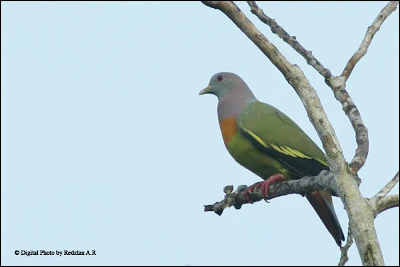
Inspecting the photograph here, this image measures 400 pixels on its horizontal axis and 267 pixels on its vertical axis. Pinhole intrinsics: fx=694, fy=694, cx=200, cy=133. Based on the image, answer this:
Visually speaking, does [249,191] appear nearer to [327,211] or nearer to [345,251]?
[327,211]

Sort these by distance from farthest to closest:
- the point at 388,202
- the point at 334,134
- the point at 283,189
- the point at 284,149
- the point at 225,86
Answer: the point at 225,86 → the point at 284,149 → the point at 283,189 → the point at 334,134 → the point at 388,202

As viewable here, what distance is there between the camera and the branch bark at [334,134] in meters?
3.88

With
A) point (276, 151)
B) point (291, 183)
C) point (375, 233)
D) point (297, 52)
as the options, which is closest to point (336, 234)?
point (276, 151)

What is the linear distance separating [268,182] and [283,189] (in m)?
1.24

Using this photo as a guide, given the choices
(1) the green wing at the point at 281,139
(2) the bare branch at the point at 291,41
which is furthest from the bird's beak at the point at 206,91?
(2) the bare branch at the point at 291,41

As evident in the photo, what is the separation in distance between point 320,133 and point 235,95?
13.0 feet

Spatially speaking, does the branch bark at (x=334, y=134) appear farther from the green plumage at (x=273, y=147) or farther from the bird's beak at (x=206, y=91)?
the bird's beak at (x=206, y=91)

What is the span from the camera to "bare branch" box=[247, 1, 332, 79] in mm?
4980

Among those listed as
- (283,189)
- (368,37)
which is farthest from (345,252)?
(368,37)

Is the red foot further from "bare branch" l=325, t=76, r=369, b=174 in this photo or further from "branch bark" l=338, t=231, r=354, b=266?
"branch bark" l=338, t=231, r=354, b=266

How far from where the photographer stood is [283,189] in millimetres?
5352

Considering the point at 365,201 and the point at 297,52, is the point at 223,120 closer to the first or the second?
the point at 297,52

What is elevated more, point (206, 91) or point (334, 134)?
point (206, 91)

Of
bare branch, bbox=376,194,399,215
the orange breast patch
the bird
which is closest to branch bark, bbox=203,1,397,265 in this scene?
bare branch, bbox=376,194,399,215
